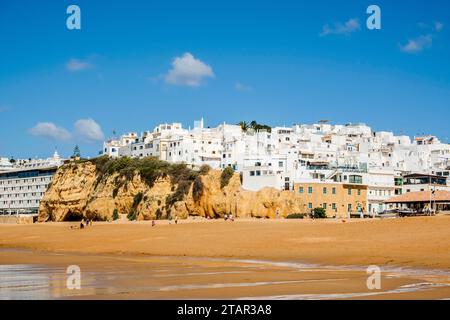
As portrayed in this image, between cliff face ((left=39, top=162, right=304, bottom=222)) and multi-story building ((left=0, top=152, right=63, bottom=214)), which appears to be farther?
multi-story building ((left=0, top=152, right=63, bottom=214))

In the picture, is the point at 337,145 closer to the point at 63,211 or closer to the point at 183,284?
the point at 63,211

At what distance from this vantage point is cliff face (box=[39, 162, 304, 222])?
6347cm

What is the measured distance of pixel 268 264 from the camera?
22.9m

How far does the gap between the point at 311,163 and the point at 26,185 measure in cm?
6102

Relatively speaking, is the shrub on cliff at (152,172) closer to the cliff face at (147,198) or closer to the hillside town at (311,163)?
the cliff face at (147,198)

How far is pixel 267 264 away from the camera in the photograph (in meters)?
22.9

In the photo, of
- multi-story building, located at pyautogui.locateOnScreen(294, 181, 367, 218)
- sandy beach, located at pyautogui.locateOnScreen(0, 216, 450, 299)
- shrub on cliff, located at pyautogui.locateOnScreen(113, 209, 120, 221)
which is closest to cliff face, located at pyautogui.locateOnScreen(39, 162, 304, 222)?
shrub on cliff, located at pyautogui.locateOnScreen(113, 209, 120, 221)

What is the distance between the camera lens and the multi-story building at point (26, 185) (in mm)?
112250

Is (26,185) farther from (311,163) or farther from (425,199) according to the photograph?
(425,199)

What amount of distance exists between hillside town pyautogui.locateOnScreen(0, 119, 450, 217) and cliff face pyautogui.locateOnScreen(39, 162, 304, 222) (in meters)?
3.10

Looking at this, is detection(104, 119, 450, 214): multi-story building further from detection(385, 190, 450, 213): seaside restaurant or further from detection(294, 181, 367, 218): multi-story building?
detection(385, 190, 450, 213): seaside restaurant

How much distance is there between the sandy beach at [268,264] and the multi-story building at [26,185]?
7398 centimetres

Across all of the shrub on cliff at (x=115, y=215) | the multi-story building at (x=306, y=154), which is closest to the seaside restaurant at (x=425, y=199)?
the multi-story building at (x=306, y=154)
